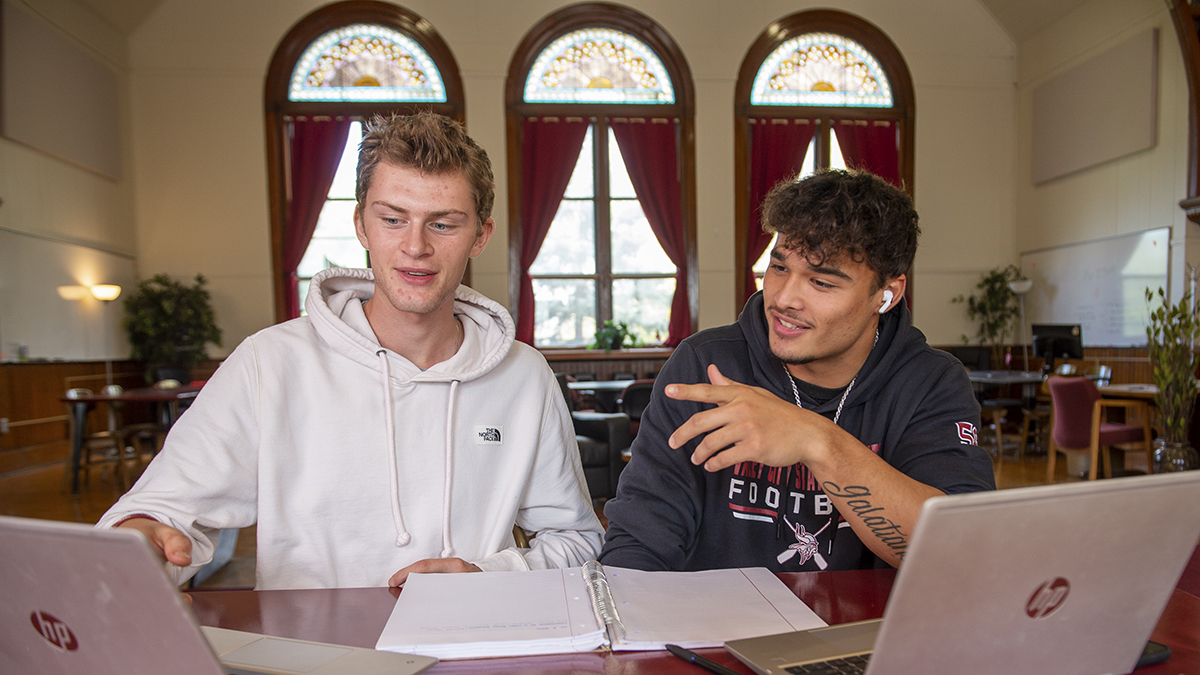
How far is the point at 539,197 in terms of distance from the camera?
861 cm

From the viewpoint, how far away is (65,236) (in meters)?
7.19

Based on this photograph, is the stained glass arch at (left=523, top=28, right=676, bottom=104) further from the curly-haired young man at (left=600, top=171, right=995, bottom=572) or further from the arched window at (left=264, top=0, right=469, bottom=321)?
the curly-haired young man at (left=600, top=171, right=995, bottom=572)

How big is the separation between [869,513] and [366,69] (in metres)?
8.82


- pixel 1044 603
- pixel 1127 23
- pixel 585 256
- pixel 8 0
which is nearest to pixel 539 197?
pixel 585 256

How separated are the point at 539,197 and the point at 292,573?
750 centimetres

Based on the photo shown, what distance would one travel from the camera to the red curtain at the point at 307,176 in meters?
8.46

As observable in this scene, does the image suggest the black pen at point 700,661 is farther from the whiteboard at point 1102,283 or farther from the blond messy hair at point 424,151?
the whiteboard at point 1102,283

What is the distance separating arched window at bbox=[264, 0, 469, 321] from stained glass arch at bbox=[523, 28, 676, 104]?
41.7 inches

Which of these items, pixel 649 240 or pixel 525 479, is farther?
pixel 649 240

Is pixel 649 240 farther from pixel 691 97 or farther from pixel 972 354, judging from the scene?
pixel 972 354

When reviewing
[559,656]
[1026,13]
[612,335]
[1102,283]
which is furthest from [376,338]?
[1026,13]

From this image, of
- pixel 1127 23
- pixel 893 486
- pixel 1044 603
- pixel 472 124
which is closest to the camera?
pixel 1044 603

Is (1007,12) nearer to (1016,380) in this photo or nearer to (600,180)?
(1016,380)

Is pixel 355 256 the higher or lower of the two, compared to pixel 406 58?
lower
